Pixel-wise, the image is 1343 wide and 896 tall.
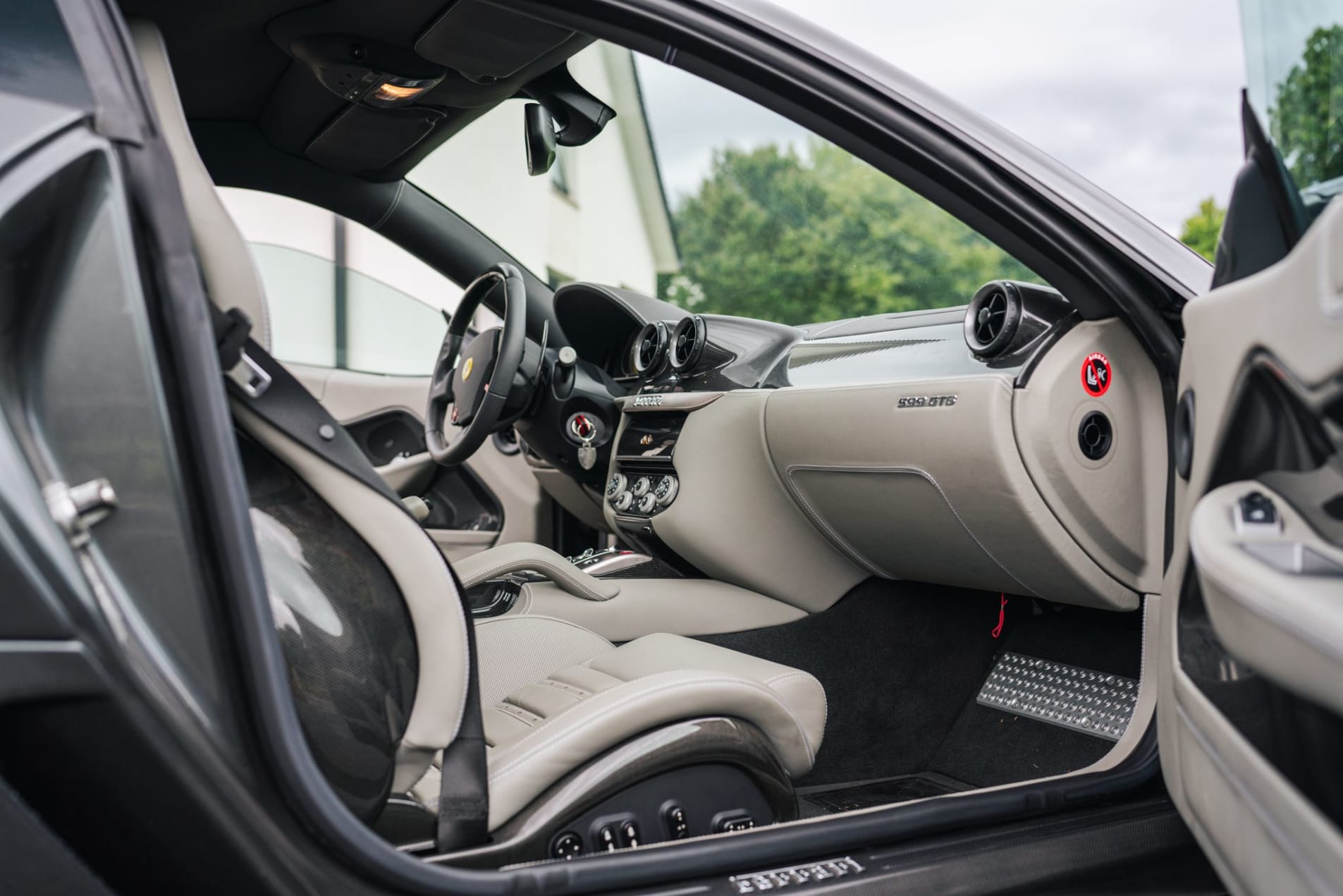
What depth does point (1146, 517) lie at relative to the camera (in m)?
1.51

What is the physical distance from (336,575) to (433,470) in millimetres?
2147

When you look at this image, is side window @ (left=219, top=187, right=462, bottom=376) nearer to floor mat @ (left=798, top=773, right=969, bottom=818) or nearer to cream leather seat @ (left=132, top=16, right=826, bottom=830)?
floor mat @ (left=798, top=773, right=969, bottom=818)

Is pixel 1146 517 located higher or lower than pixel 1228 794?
higher

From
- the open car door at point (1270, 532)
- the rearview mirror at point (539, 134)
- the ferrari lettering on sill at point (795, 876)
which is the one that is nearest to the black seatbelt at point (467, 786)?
the ferrari lettering on sill at point (795, 876)

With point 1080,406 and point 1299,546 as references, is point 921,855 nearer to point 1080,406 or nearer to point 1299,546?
point 1299,546

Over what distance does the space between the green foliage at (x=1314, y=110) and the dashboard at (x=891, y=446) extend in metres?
0.57

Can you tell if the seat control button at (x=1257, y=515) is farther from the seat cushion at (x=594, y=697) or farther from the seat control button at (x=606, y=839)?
the seat control button at (x=606, y=839)

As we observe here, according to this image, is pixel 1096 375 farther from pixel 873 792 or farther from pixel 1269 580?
pixel 873 792

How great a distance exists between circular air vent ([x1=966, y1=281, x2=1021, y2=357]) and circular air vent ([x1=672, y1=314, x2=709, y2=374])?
783mm

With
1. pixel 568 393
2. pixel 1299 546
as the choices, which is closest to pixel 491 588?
pixel 568 393

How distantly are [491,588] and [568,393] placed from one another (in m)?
0.58

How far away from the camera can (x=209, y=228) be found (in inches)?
36.7

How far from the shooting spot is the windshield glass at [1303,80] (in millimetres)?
871

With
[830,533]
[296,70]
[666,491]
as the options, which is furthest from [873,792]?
[296,70]
